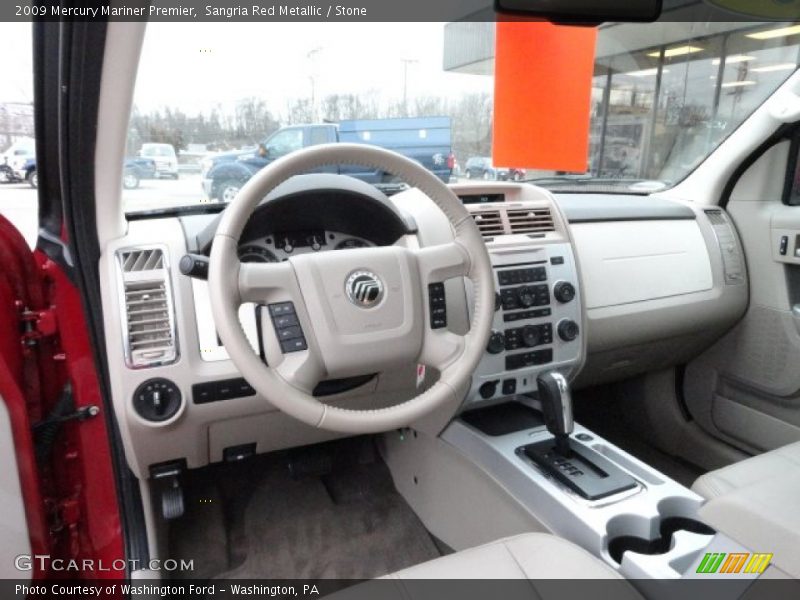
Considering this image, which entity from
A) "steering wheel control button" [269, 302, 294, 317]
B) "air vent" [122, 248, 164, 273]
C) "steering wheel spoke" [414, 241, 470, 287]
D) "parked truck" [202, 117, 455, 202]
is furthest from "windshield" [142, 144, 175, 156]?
"steering wheel spoke" [414, 241, 470, 287]

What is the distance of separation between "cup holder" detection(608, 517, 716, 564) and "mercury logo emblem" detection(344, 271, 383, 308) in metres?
0.78

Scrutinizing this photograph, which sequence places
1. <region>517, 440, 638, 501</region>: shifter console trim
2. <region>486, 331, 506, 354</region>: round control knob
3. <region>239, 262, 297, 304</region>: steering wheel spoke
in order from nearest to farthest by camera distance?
<region>239, 262, 297, 304</region>: steering wheel spoke, <region>517, 440, 638, 501</region>: shifter console trim, <region>486, 331, 506, 354</region>: round control knob

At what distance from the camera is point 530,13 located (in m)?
1.25

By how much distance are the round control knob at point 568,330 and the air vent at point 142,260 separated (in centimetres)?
121

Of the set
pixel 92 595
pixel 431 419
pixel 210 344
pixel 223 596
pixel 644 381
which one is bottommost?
pixel 223 596

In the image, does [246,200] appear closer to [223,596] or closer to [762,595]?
[762,595]

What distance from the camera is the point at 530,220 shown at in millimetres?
1840

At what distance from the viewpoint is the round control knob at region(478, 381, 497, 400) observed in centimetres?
167

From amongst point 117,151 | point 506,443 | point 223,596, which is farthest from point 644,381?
point 117,151

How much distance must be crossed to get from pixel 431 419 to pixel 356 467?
28.7 inches

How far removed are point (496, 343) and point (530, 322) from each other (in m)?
0.15

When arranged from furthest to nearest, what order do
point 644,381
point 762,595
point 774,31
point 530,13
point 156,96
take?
point 644,381
point 774,31
point 156,96
point 530,13
point 762,595

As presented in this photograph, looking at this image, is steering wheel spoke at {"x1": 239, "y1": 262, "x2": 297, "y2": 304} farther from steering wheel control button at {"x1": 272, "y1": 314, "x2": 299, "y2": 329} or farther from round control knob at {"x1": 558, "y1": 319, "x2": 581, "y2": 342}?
round control knob at {"x1": 558, "y1": 319, "x2": 581, "y2": 342}

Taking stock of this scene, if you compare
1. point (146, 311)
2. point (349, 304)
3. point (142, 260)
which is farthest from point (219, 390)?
point (349, 304)
